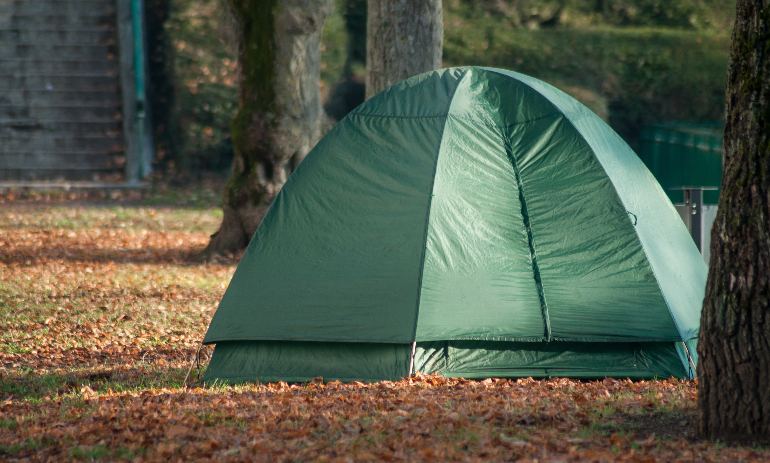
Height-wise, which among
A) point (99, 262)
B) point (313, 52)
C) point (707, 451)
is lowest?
point (99, 262)

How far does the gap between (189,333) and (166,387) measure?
4.82 feet

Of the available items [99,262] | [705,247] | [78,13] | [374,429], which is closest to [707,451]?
[374,429]

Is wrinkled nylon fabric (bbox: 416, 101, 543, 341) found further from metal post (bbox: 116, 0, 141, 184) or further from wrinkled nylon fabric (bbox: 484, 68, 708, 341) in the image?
metal post (bbox: 116, 0, 141, 184)

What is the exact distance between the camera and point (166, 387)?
4836 mm

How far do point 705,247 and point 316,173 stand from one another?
3.84 m

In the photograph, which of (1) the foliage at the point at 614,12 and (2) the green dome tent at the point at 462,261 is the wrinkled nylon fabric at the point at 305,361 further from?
(1) the foliage at the point at 614,12

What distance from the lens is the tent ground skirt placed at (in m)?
4.79

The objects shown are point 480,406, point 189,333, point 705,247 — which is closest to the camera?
point 480,406

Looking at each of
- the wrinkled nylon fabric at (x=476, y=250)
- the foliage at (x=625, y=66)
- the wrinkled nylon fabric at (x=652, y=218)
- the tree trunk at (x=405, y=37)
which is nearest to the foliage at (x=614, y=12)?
the foliage at (x=625, y=66)

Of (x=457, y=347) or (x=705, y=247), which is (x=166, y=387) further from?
(x=705, y=247)

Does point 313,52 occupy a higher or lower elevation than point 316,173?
higher

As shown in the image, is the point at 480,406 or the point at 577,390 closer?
the point at 480,406

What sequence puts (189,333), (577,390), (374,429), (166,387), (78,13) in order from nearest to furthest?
(374,429), (577,390), (166,387), (189,333), (78,13)

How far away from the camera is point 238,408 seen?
4078 mm
